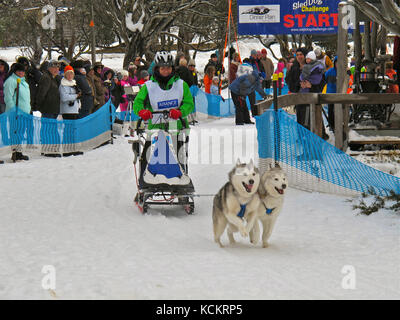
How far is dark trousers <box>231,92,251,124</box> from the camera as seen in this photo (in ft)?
60.7

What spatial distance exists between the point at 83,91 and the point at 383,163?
6377 millimetres

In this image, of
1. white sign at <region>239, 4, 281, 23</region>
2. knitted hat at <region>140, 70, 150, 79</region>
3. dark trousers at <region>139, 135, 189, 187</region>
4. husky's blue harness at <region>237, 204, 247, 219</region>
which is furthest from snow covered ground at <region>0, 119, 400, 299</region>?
white sign at <region>239, 4, 281, 23</region>

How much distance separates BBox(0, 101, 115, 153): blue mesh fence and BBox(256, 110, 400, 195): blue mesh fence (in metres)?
4.48

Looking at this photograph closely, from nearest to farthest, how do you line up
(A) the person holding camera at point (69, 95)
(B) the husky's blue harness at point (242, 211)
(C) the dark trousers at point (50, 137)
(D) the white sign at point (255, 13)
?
(B) the husky's blue harness at point (242, 211) → (C) the dark trousers at point (50, 137) → (A) the person holding camera at point (69, 95) → (D) the white sign at point (255, 13)

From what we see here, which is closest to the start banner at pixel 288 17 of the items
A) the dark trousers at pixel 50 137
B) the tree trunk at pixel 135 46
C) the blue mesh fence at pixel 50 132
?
the tree trunk at pixel 135 46

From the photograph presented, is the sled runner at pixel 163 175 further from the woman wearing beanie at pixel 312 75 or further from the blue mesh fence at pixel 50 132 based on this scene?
the woman wearing beanie at pixel 312 75

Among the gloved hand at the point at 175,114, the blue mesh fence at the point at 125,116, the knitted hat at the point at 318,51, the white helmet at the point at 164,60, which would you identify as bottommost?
the blue mesh fence at the point at 125,116

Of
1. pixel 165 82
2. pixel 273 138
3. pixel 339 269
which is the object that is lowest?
pixel 339 269

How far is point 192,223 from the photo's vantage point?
7.95 meters

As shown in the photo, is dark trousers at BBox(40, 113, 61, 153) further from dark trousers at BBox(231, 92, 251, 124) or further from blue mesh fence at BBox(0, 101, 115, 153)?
dark trousers at BBox(231, 92, 251, 124)

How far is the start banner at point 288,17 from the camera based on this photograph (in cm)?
2431

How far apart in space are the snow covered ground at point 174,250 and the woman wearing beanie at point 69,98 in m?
3.19
